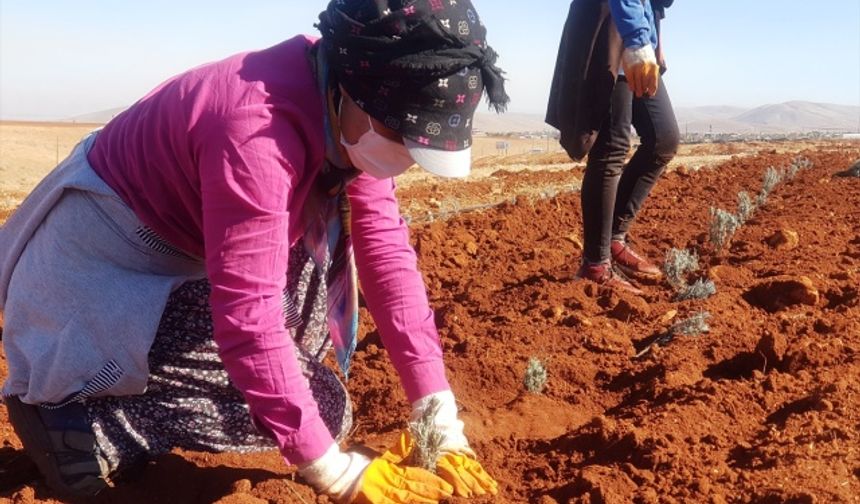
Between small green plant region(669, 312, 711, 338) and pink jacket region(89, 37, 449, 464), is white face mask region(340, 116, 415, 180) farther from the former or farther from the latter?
small green plant region(669, 312, 711, 338)

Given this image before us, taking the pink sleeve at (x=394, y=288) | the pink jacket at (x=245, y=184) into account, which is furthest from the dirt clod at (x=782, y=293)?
the pink jacket at (x=245, y=184)

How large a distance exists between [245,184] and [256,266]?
187 mm

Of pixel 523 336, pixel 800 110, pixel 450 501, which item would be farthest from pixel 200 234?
pixel 800 110

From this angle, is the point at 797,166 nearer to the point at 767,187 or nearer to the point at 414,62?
the point at 767,187

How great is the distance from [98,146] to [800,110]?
150 metres

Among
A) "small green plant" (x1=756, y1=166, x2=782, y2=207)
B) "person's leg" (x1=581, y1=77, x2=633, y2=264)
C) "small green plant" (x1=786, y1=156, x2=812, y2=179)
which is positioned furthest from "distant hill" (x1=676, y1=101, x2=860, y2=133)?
"person's leg" (x1=581, y1=77, x2=633, y2=264)

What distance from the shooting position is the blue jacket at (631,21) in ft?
11.9

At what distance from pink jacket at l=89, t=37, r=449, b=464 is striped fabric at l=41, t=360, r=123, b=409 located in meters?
0.38

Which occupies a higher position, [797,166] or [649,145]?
[649,145]

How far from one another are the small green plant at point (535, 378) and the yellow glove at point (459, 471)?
2.21 ft

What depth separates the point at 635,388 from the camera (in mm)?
3000

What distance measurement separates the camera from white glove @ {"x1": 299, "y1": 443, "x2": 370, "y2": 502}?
2.09 meters

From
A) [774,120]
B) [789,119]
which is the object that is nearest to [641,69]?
[774,120]

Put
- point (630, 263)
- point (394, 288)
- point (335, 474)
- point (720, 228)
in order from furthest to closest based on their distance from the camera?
point (720, 228) < point (630, 263) < point (394, 288) < point (335, 474)
